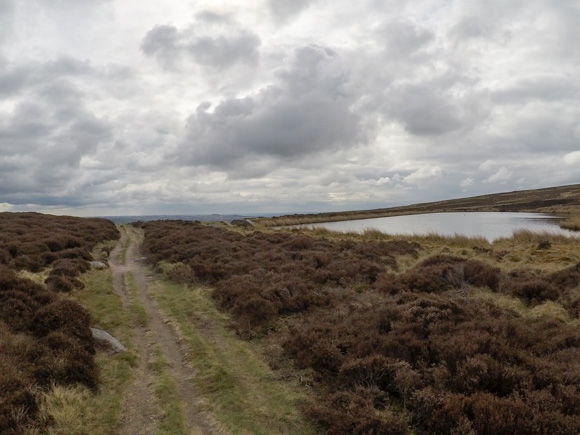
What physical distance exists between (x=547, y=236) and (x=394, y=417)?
3652 cm

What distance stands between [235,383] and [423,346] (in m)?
4.18

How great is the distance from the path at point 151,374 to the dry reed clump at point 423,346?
210 cm

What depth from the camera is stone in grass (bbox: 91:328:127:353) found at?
10.1 metres

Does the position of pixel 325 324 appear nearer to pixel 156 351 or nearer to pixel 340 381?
pixel 340 381

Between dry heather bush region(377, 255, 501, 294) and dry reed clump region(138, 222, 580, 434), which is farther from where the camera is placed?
dry heather bush region(377, 255, 501, 294)

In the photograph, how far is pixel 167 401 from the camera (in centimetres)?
764

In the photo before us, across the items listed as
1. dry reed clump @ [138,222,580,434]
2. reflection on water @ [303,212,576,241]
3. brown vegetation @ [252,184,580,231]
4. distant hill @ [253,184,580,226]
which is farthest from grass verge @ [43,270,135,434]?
distant hill @ [253,184,580,226]

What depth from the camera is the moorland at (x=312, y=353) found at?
21.5ft

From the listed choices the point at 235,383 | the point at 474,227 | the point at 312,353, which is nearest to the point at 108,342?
the point at 235,383

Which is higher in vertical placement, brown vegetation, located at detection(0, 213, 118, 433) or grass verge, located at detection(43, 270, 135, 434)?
brown vegetation, located at detection(0, 213, 118, 433)

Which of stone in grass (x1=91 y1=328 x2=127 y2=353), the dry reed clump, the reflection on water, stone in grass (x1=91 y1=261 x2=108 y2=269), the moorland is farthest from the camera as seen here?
the reflection on water

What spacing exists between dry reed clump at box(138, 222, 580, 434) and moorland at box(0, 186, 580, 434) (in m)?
0.04

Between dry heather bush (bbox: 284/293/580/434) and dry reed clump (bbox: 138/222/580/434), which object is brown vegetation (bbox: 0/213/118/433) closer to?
dry reed clump (bbox: 138/222/580/434)

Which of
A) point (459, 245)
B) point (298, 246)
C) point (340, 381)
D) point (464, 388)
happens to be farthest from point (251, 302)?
point (459, 245)
